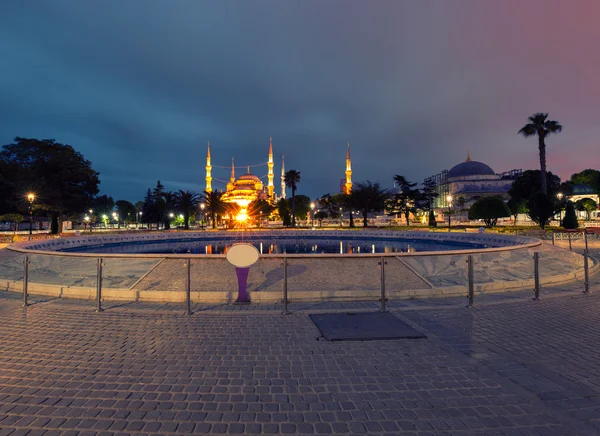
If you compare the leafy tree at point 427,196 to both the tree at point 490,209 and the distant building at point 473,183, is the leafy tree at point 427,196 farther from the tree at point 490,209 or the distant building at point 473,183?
the distant building at point 473,183

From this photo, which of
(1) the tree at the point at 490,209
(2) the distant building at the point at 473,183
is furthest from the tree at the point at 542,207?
(2) the distant building at the point at 473,183

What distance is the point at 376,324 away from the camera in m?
6.80

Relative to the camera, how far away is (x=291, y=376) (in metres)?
4.61

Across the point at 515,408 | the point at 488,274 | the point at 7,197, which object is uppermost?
the point at 7,197

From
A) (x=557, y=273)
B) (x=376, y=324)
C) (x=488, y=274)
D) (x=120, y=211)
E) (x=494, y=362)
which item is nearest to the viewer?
(x=494, y=362)

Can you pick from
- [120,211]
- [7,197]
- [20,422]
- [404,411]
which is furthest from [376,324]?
[120,211]

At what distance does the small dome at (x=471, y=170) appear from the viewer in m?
122

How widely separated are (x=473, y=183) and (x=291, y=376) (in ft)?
434

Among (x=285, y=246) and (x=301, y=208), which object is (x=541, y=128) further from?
(x=301, y=208)

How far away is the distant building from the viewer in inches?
4419

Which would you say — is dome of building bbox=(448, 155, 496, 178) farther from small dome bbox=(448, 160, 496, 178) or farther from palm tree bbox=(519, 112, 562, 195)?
palm tree bbox=(519, 112, 562, 195)

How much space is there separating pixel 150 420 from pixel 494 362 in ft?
15.7

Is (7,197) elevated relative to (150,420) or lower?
elevated

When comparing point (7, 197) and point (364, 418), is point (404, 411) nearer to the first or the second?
Answer: point (364, 418)
